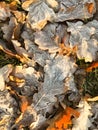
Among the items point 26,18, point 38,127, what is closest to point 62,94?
point 38,127

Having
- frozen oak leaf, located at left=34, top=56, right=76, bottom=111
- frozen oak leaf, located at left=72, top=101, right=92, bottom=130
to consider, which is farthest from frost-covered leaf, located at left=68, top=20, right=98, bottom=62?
frozen oak leaf, located at left=72, top=101, right=92, bottom=130

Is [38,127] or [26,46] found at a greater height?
[26,46]

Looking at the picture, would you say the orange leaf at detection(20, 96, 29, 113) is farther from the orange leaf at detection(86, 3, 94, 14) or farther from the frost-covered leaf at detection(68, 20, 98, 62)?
the orange leaf at detection(86, 3, 94, 14)

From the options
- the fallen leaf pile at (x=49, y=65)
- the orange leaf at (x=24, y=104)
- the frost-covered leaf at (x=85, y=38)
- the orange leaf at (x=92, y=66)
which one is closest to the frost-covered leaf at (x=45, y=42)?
the fallen leaf pile at (x=49, y=65)

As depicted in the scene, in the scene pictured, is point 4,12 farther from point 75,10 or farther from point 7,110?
point 7,110

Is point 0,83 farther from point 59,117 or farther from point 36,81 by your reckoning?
point 59,117

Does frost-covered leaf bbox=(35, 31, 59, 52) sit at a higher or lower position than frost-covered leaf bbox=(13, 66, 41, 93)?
higher

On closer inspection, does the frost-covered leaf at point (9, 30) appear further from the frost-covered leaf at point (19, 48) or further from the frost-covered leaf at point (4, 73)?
the frost-covered leaf at point (4, 73)

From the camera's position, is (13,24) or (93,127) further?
(13,24)
